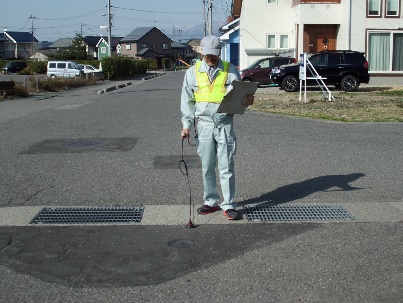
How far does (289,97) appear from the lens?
22.6m

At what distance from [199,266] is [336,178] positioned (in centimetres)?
394

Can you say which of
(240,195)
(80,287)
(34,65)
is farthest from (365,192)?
(34,65)

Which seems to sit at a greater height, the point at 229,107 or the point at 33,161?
the point at 229,107

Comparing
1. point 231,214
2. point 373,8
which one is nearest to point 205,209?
point 231,214

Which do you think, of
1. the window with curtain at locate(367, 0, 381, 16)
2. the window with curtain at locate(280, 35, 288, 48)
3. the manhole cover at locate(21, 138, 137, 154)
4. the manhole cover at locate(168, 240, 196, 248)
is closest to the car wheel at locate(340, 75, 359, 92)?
the window with curtain at locate(367, 0, 381, 16)

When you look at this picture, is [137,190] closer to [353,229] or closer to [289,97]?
[353,229]

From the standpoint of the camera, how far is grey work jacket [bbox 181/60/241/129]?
6152mm


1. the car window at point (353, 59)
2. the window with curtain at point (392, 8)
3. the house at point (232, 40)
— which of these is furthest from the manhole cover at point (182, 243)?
the house at point (232, 40)

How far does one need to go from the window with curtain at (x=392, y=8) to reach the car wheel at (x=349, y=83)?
22.2ft

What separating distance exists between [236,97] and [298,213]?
5.16 ft

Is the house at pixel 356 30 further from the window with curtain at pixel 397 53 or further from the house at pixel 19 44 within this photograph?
the house at pixel 19 44

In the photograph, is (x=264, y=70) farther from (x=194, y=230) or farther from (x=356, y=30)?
(x=194, y=230)

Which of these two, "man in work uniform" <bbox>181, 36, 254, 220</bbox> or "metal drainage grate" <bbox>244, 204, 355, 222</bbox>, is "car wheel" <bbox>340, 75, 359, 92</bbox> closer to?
"metal drainage grate" <bbox>244, 204, 355, 222</bbox>

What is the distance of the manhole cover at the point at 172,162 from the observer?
920cm
